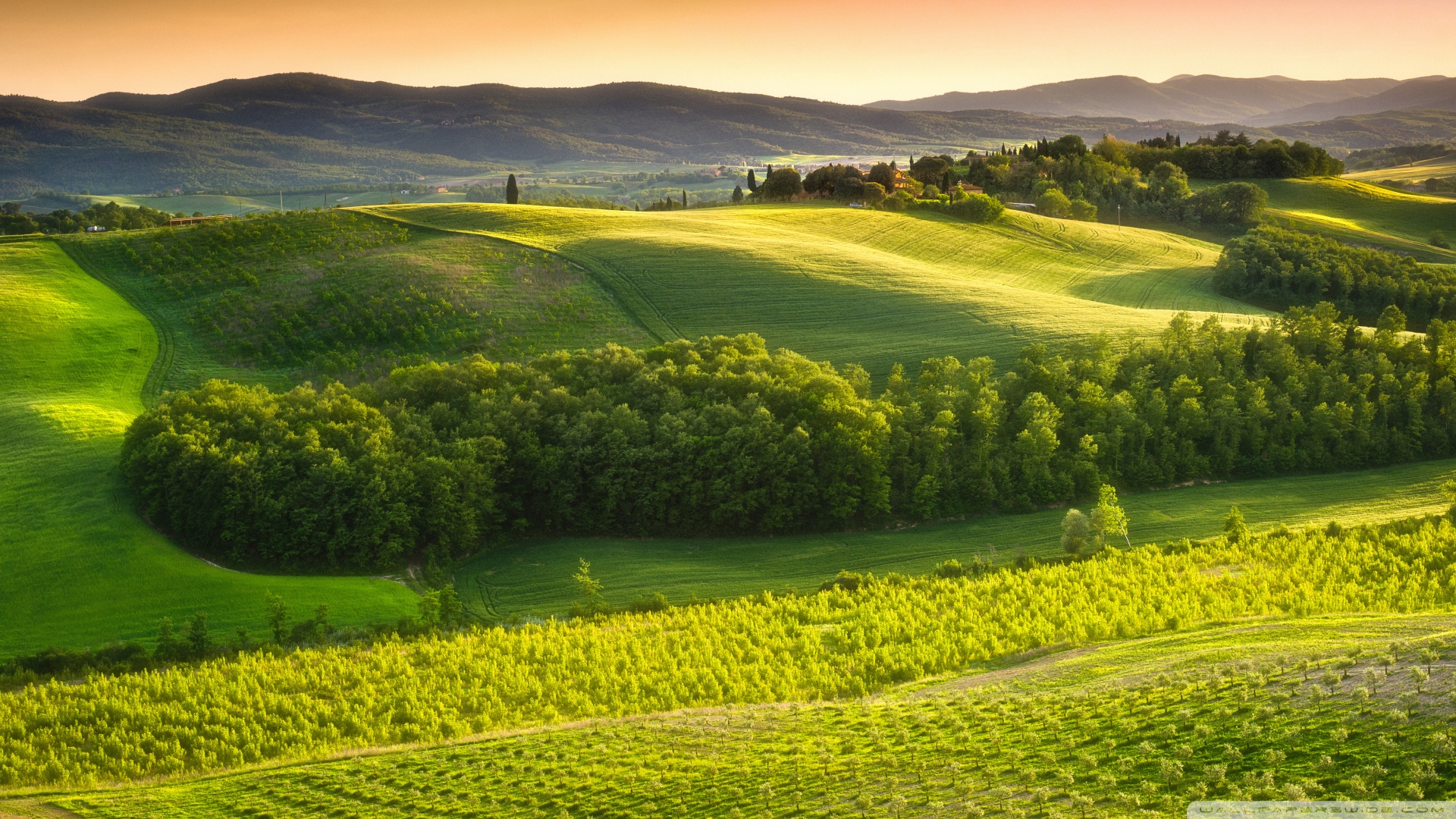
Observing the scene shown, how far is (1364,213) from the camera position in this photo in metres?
142

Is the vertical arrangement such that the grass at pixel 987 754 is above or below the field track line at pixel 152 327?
below

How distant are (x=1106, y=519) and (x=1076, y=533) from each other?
62.1 inches

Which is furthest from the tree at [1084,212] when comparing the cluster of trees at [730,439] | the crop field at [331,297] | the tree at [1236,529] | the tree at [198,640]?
the tree at [198,640]

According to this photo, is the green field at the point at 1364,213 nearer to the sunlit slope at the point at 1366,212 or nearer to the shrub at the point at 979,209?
the sunlit slope at the point at 1366,212

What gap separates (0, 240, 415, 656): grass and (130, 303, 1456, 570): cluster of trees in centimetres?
266

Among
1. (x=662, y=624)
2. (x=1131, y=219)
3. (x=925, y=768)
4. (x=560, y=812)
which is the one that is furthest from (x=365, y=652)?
(x=1131, y=219)

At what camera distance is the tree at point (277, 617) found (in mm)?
36750

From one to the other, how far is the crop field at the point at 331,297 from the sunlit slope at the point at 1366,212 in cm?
10615

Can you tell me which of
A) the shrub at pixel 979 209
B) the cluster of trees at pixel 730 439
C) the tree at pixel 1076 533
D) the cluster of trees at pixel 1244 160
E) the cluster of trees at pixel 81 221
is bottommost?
the tree at pixel 1076 533

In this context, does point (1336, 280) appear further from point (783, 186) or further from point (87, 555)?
point (87, 555)

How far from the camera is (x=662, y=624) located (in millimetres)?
37906

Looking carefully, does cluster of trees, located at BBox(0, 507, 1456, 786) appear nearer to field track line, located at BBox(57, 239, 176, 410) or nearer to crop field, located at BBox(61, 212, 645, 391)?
field track line, located at BBox(57, 239, 176, 410)

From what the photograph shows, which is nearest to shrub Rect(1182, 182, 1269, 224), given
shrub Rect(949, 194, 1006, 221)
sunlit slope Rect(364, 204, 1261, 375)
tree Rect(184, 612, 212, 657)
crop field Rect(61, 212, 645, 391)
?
sunlit slope Rect(364, 204, 1261, 375)

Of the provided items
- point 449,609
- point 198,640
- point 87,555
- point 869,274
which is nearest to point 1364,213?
point 869,274
